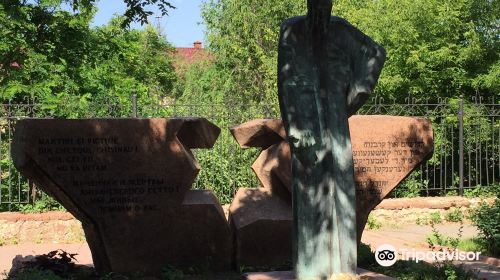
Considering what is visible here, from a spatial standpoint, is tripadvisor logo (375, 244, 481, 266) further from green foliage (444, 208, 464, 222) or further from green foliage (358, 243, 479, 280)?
green foliage (444, 208, 464, 222)

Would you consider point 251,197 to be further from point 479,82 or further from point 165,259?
point 479,82

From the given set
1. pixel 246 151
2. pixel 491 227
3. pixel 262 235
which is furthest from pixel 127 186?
pixel 246 151

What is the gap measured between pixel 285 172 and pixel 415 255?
208cm

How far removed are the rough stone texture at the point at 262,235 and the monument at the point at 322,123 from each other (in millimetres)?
2082

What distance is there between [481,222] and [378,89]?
20.7 feet

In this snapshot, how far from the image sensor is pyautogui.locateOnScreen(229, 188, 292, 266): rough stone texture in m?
6.46

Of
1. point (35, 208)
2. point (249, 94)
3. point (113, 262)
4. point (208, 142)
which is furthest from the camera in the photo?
point (249, 94)

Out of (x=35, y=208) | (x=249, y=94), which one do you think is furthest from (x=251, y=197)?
(x=249, y=94)

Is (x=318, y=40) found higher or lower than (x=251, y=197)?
higher

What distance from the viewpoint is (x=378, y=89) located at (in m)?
14.1

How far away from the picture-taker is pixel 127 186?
240 inches

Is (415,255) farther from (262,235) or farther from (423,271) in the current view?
(262,235)

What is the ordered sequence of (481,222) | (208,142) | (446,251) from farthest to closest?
1. (481,222)
2. (446,251)
3. (208,142)

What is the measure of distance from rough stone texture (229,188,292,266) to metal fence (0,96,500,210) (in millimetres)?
4113
